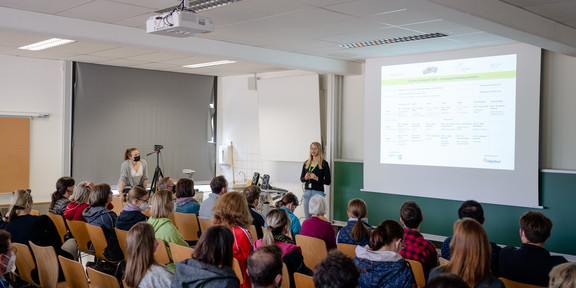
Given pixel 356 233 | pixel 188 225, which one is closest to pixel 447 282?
pixel 356 233

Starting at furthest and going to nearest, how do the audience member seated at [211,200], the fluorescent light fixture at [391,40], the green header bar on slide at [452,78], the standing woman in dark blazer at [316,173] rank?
1. the standing woman in dark blazer at [316,173]
2. the green header bar on slide at [452,78]
3. the fluorescent light fixture at [391,40]
4. the audience member seated at [211,200]

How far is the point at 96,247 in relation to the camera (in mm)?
4926

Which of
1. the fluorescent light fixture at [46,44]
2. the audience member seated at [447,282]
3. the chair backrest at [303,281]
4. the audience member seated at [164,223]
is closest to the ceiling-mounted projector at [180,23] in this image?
the audience member seated at [164,223]

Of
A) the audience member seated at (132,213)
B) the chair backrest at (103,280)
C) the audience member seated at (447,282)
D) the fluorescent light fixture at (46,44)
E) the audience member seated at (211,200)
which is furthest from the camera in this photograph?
the fluorescent light fixture at (46,44)

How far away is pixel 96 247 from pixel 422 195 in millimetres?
4762

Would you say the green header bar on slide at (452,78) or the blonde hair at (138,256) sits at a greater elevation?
the green header bar on slide at (452,78)

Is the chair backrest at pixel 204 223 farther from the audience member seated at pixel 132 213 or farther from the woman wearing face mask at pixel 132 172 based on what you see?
the woman wearing face mask at pixel 132 172

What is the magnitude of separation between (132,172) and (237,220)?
199 inches

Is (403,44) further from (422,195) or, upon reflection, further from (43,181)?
(43,181)

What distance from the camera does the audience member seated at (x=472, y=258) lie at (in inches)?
114

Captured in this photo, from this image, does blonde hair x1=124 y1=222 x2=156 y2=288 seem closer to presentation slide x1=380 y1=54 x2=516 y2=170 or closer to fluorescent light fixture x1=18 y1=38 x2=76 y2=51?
fluorescent light fixture x1=18 y1=38 x2=76 y2=51

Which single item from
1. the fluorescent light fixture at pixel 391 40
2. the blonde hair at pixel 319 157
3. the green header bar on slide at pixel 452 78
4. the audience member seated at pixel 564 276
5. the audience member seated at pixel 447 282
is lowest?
the audience member seated at pixel 564 276

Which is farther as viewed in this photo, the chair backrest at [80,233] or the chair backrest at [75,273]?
the chair backrest at [80,233]

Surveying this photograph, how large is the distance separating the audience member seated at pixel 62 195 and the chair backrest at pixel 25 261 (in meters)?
1.49
